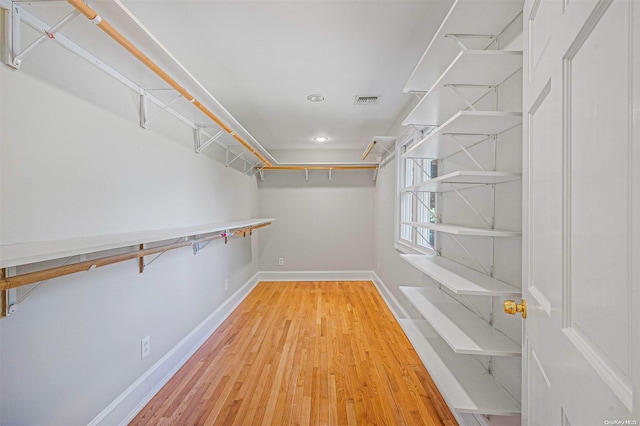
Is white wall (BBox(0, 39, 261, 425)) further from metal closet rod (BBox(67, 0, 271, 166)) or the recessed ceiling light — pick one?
the recessed ceiling light

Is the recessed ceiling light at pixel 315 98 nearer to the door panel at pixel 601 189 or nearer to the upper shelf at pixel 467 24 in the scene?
the upper shelf at pixel 467 24

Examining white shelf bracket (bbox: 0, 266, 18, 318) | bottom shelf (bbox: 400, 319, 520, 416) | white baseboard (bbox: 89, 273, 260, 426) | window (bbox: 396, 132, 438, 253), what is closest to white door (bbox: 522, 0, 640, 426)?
bottom shelf (bbox: 400, 319, 520, 416)

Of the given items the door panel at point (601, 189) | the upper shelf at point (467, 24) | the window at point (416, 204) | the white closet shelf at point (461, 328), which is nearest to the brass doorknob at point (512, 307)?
the door panel at point (601, 189)

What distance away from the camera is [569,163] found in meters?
0.54

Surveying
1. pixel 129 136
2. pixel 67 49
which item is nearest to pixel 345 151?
pixel 129 136

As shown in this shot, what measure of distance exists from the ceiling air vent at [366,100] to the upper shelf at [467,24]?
1.11m

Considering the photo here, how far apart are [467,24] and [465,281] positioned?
1.15 meters

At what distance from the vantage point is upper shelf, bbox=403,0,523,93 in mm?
1107

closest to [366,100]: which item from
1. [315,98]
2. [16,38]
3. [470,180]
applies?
[315,98]

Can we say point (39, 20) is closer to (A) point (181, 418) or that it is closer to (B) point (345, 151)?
(A) point (181, 418)

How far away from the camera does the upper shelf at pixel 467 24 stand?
111 centimetres

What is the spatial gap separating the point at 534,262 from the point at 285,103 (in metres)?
2.56

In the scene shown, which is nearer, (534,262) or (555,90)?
(555,90)

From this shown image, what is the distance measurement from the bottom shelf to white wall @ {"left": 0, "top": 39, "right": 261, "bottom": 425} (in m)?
1.68
